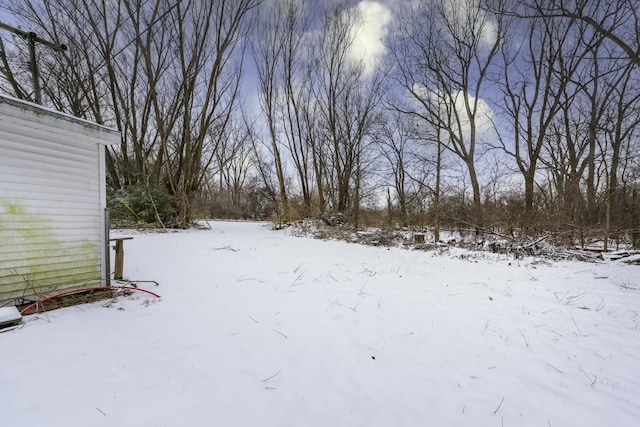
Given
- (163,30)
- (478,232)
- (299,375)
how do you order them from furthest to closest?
(163,30), (478,232), (299,375)

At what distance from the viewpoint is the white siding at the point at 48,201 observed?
307cm

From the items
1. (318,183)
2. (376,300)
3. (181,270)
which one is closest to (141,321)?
(181,270)

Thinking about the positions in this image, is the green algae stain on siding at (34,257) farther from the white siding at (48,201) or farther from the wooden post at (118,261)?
the wooden post at (118,261)

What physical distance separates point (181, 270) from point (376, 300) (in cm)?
366

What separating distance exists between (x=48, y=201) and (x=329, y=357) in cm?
388

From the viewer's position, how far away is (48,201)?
11.1 feet

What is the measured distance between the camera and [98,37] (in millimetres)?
11852

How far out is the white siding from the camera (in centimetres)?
307

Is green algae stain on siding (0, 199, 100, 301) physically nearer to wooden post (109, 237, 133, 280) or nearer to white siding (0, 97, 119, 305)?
white siding (0, 97, 119, 305)

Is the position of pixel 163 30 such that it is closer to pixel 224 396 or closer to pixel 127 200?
pixel 127 200

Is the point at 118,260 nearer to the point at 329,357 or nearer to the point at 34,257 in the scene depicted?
the point at 34,257

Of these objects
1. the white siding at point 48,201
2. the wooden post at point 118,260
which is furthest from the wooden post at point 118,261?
the white siding at point 48,201

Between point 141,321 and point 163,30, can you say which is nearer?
point 141,321

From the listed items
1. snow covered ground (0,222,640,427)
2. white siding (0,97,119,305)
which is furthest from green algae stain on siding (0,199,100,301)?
snow covered ground (0,222,640,427)
